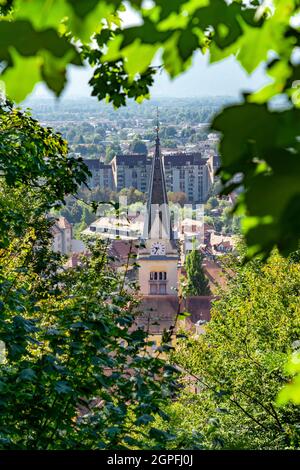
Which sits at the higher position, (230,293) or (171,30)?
(230,293)

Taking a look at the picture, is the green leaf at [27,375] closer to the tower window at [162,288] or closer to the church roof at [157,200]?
the church roof at [157,200]

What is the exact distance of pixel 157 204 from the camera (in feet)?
164

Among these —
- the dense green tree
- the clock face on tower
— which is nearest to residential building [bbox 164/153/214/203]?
the clock face on tower

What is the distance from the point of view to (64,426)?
Answer: 421cm

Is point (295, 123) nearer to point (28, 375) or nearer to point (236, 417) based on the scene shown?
point (28, 375)

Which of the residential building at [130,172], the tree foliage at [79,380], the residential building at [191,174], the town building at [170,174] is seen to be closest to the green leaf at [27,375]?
the tree foliage at [79,380]

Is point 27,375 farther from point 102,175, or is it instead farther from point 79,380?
point 102,175

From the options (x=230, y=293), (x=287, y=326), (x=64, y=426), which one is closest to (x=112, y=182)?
(x=230, y=293)

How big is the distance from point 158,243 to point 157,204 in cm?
250

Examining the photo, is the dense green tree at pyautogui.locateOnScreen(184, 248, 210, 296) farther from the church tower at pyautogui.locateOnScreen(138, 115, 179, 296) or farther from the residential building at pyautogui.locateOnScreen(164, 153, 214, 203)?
the residential building at pyautogui.locateOnScreen(164, 153, 214, 203)

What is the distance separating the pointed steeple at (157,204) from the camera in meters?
50.2

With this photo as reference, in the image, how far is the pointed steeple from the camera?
50188 mm

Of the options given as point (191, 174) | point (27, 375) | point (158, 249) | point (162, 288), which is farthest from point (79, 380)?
point (191, 174)
